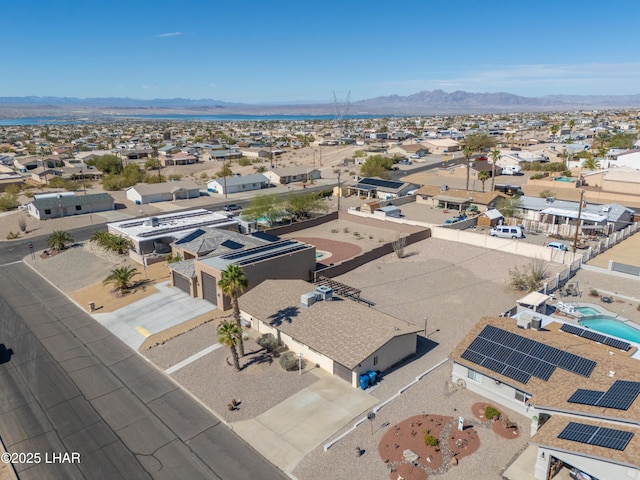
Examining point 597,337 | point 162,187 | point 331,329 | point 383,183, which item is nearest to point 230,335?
point 331,329

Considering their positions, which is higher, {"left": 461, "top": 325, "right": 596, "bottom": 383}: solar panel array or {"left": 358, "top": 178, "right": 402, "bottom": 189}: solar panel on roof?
{"left": 358, "top": 178, "right": 402, "bottom": 189}: solar panel on roof

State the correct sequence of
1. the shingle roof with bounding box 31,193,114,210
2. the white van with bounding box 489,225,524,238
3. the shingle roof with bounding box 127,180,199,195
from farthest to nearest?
the shingle roof with bounding box 127,180,199,195
the shingle roof with bounding box 31,193,114,210
the white van with bounding box 489,225,524,238

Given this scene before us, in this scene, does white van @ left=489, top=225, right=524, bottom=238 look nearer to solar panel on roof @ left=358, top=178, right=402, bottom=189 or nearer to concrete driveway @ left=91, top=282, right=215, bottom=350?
solar panel on roof @ left=358, top=178, right=402, bottom=189

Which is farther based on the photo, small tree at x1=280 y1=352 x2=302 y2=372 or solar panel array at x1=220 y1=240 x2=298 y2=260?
solar panel array at x1=220 y1=240 x2=298 y2=260

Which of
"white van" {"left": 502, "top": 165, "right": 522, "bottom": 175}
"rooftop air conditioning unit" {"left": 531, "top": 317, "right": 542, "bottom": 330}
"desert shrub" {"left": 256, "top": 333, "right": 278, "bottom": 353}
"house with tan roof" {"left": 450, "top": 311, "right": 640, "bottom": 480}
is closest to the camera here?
"house with tan roof" {"left": 450, "top": 311, "right": 640, "bottom": 480}

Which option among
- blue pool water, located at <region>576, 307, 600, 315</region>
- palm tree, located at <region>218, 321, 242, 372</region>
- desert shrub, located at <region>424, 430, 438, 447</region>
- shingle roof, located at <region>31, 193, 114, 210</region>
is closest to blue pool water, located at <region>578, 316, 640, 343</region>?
blue pool water, located at <region>576, 307, 600, 315</region>

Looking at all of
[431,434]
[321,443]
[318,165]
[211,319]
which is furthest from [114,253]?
[318,165]

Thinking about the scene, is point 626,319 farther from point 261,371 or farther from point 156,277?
point 156,277
